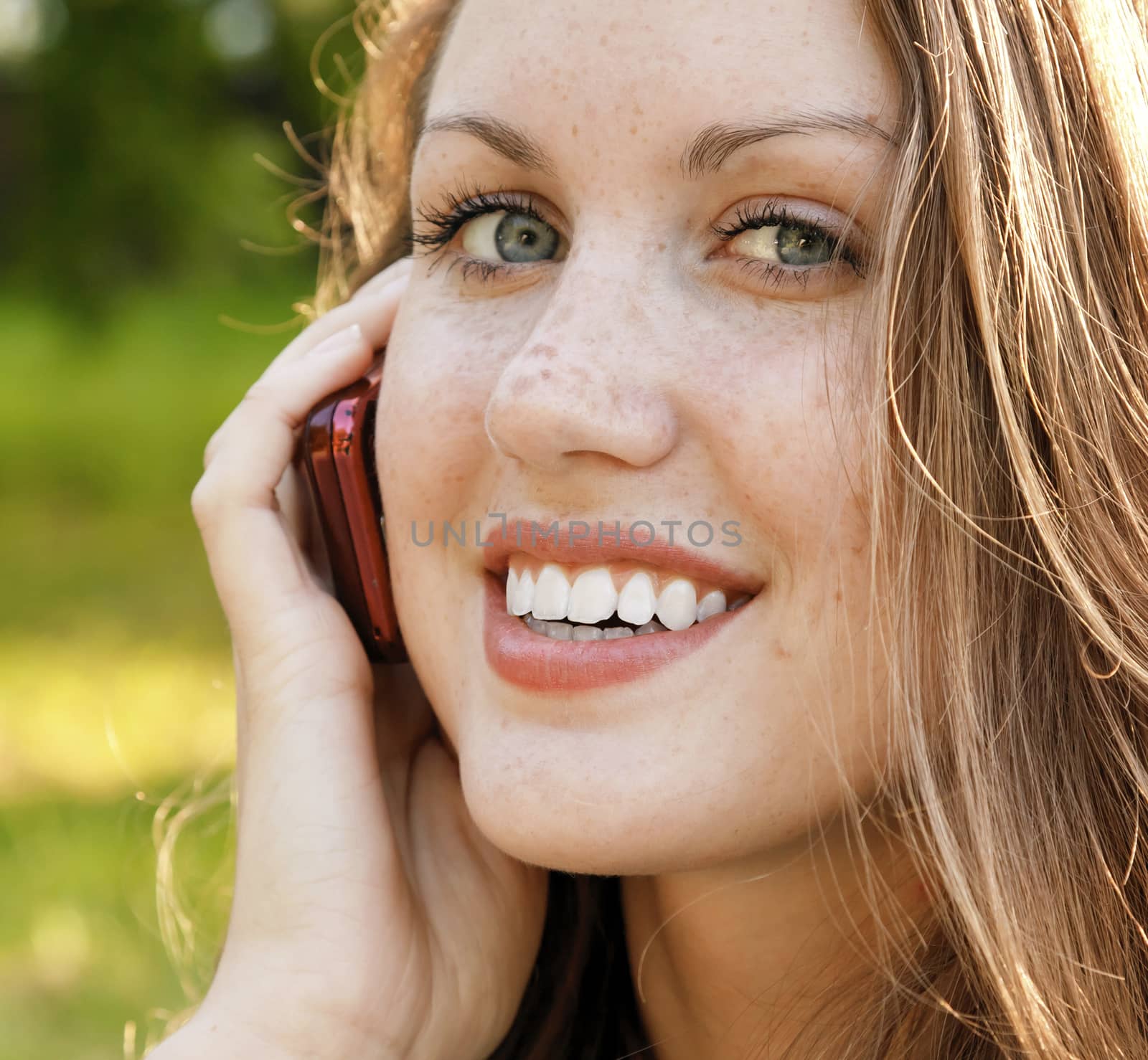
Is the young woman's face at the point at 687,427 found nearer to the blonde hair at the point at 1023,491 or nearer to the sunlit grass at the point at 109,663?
the blonde hair at the point at 1023,491

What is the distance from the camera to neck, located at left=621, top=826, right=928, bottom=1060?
1733 millimetres

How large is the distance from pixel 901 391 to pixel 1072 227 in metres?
0.24

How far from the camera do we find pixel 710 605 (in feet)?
5.18

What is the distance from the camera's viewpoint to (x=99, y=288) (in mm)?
10695

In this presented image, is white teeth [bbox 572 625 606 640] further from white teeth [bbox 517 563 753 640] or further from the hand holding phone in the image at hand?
the hand holding phone

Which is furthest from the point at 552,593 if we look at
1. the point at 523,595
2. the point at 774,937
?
the point at 774,937

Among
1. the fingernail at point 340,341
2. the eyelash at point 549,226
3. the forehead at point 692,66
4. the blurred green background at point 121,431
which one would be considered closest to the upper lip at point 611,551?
the eyelash at point 549,226

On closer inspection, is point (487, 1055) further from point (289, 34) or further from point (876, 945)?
point (289, 34)

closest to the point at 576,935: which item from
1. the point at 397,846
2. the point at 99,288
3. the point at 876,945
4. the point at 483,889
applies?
the point at 483,889

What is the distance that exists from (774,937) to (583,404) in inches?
32.1

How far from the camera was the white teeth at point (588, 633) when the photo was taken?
1.62 m

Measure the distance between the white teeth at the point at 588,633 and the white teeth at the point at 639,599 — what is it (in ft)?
0.14

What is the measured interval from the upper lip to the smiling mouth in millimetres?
16

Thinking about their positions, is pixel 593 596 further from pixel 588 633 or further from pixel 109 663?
pixel 109 663
